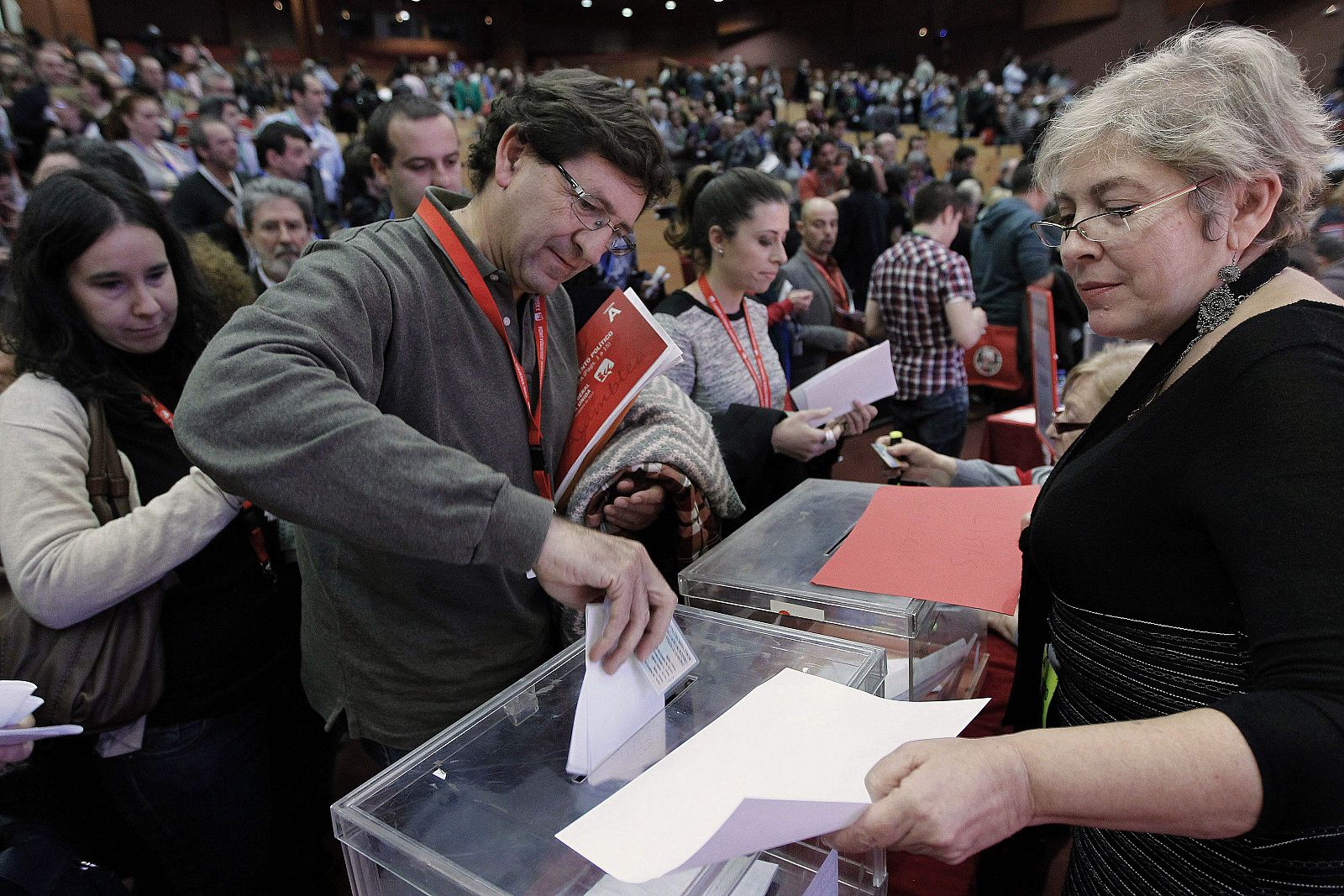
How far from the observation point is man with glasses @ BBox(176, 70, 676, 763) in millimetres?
732

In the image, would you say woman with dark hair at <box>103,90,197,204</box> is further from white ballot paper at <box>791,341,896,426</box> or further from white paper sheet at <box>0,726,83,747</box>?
white paper sheet at <box>0,726,83,747</box>

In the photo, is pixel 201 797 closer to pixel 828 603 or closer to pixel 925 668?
pixel 828 603

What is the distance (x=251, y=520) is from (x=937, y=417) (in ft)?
9.25

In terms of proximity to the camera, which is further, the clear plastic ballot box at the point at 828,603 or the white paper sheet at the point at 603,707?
the clear plastic ballot box at the point at 828,603

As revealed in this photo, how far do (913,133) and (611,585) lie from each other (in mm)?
17192

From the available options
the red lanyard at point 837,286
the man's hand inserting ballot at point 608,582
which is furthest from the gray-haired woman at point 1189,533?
the red lanyard at point 837,286

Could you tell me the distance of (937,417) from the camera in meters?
3.39

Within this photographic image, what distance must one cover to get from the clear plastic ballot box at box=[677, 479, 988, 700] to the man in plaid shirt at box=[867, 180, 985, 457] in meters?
2.03

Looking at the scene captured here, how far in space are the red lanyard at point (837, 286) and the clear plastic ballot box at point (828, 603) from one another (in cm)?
259

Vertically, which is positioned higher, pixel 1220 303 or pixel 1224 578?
pixel 1220 303

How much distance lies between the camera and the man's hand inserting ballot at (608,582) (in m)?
0.79

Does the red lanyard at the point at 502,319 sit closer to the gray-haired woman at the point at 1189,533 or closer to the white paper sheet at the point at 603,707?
the white paper sheet at the point at 603,707

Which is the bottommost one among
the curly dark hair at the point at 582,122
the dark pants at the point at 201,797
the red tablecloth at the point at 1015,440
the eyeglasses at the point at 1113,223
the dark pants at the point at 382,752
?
the red tablecloth at the point at 1015,440

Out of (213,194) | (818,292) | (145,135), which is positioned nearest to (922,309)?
(818,292)
